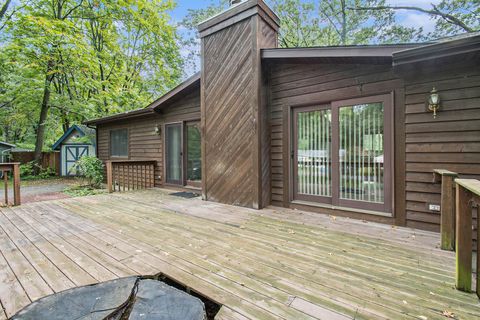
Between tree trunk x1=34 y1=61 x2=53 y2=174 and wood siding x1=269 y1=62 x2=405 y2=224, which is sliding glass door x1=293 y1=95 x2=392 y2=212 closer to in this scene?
wood siding x1=269 y1=62 x2=405 y2=224

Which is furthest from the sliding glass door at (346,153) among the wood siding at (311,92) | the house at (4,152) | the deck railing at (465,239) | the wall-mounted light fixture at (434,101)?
the house at (4,152)

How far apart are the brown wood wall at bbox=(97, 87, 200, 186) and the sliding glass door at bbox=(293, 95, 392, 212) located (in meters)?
2.95

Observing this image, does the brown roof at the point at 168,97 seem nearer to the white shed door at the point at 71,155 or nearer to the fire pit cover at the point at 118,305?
the fire pit cover at the point at 118,305

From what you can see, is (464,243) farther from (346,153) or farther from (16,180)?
(16,180)

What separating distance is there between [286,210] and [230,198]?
3.67 ft

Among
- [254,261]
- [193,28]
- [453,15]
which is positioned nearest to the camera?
[254,261]

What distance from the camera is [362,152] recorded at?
11.6 ft

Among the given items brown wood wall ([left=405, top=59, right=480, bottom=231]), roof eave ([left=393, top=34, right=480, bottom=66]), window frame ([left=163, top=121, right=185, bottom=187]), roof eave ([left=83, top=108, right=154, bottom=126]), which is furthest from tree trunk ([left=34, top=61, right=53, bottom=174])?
brown wood wall ([left=405, top=59, right=480, bottom=231])

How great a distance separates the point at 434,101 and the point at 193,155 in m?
4.87

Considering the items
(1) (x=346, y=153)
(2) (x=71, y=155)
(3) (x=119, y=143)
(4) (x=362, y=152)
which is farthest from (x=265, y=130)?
(2) (x=71, y=155)

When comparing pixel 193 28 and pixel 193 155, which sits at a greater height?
pixel 193 28

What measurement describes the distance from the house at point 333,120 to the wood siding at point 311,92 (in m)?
0.02

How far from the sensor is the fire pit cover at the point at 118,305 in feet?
3.76

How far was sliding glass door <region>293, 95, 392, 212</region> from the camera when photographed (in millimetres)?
3344
